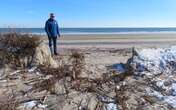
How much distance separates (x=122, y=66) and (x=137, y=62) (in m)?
0.98

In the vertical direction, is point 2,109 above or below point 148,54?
below

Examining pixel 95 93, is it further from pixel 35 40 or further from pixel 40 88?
pixel 35 40

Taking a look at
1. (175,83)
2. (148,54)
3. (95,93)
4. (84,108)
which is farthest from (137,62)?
(84,108)

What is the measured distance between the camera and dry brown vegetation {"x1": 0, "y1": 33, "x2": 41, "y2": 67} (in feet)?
34.4

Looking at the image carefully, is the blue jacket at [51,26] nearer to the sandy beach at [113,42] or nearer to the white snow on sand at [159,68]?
the white snow on sand at [159,68]

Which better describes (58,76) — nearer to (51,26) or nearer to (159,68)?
(159,68)

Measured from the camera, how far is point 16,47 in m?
10.7

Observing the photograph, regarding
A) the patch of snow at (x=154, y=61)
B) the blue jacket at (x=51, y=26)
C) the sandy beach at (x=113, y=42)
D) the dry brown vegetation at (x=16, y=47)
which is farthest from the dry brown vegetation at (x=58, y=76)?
the sandy beach at (x=113, y=42)

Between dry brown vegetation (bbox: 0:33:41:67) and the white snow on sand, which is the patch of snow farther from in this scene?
dry brown vegetation (bbox: 0:33:41:67)

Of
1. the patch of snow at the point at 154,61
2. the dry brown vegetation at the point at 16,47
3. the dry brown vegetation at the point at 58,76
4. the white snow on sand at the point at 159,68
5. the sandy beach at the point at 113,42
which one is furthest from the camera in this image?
the sandy beach at the point at 113,42

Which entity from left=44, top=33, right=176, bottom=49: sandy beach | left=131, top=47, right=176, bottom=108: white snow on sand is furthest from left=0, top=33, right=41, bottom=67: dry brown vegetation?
left=44, top=33, right=176, bottom=49: sandy beach

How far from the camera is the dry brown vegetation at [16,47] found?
10.5 m

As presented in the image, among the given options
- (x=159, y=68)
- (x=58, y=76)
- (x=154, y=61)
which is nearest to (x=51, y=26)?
(x=58, y=76)

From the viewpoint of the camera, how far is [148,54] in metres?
10.0
